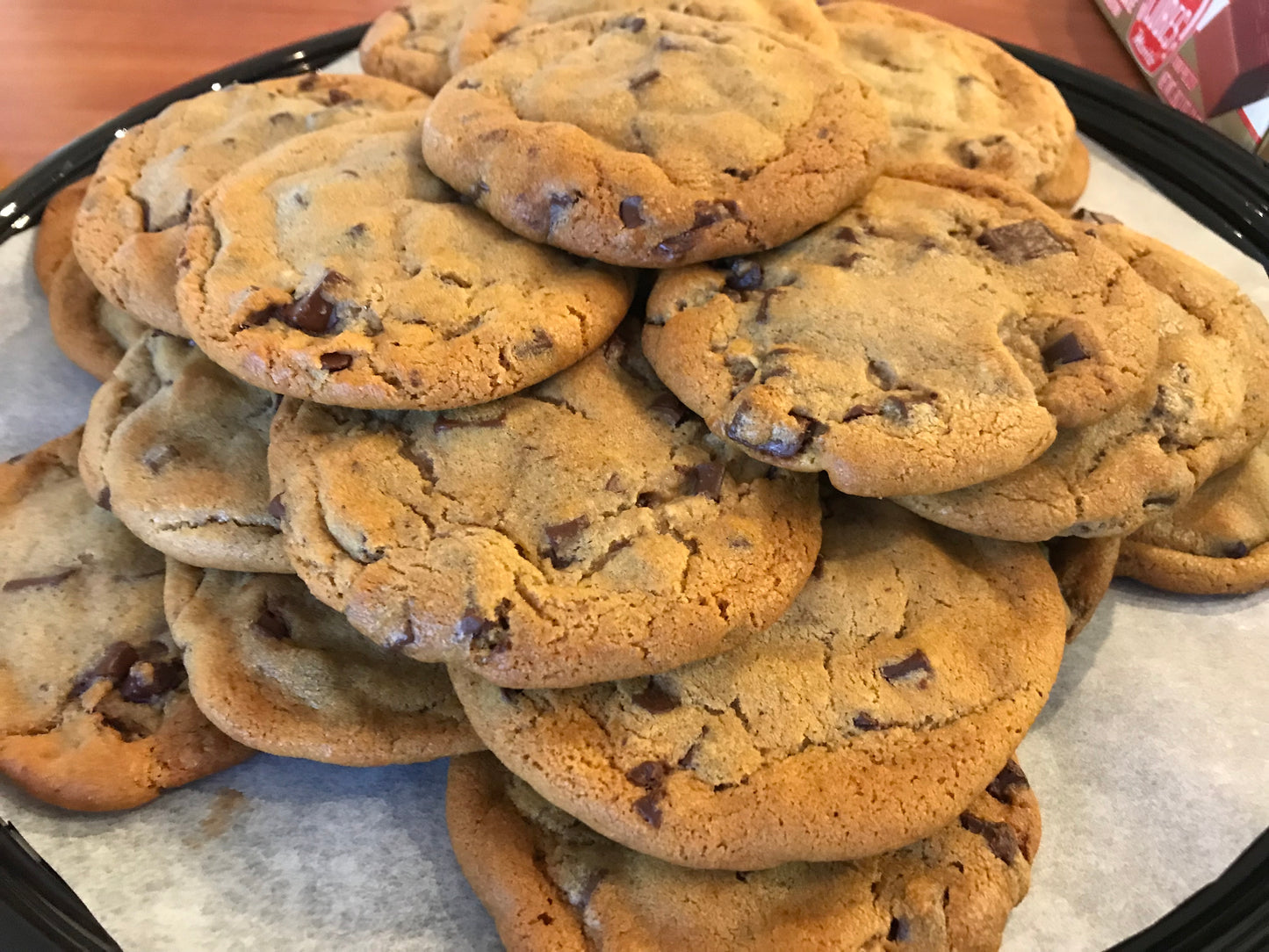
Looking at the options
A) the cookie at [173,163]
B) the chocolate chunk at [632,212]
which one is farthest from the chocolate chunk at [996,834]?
the cookie at [173,163]

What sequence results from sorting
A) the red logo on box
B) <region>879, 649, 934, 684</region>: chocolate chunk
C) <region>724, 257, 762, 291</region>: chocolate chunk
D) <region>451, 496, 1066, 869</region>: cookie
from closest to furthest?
1. <region>451, 496, 1066, 869</region>: cookie
2. <region>879, 649, 934, 684</region>: chocolate chunk
3. <region>724, 257, 762, 291</region>: chocolate chunk
4. the red logo on box

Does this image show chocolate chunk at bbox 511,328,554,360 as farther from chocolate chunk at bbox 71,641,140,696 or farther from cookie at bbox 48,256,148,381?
cookie at bbox 48,256,148,381

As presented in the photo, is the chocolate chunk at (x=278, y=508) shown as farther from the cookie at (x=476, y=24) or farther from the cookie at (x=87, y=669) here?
the cookie at (x=476, y=24)

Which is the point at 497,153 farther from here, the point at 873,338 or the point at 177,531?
the point at 177,531

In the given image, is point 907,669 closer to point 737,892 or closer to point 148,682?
point 737,892

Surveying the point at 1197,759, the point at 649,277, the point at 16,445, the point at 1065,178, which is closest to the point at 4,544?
the point at 16,445

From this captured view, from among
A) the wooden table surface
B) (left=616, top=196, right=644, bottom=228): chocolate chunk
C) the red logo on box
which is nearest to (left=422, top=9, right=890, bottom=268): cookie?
(left=616, top=196, right=644, bottom=228): chocolate chunk
